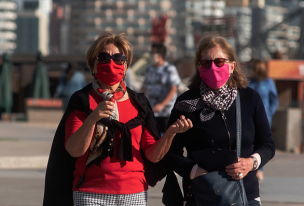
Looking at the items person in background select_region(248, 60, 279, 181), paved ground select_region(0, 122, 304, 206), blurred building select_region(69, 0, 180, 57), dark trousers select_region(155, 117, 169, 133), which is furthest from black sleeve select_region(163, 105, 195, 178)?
blurred building select_region(69, 0, 180, 57)

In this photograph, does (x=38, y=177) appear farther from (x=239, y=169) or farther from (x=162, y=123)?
(x=239, y=169)

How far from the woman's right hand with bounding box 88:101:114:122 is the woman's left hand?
73cm

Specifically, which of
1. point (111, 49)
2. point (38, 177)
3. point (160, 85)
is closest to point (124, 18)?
point (38, 177)

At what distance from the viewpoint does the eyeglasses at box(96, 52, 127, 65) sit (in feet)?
10.4

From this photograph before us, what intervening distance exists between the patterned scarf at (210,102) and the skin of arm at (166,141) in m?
0.20

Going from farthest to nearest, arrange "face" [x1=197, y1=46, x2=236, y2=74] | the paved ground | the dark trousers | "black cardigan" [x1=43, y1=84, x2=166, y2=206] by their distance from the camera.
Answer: the dark trousers → the paved ground → "face" [x1=197, y1=46, x2=236, y2=74] → "black cardigan" [x1=43, y1=84, x2=166, y2=206]

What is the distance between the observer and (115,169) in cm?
311

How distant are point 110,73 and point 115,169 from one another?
20.7 inches

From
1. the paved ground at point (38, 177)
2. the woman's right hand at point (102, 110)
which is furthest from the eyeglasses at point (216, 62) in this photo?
the paved ground at point (38, 177)

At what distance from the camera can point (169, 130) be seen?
308cm

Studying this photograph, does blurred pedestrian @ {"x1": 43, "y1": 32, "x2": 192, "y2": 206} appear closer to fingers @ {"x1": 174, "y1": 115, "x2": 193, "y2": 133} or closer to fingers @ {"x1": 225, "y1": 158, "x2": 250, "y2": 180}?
fingers @ {"x1": 174, "y1": 115, "x2": 193, "y2": 133}

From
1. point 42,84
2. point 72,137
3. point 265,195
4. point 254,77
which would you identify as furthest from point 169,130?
point 42,84

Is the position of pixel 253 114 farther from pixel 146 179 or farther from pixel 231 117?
pixel 146 179

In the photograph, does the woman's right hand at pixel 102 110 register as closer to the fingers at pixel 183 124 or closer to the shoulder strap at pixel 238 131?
the fingers at pixel 183 124
